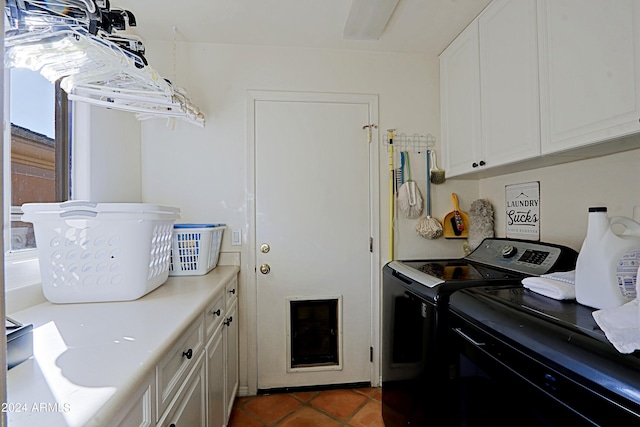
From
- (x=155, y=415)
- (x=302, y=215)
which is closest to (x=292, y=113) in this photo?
(x=302, y=215)

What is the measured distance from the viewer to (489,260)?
5.84 feet

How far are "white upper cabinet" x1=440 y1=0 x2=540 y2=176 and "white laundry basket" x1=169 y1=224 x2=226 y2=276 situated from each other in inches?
65.5

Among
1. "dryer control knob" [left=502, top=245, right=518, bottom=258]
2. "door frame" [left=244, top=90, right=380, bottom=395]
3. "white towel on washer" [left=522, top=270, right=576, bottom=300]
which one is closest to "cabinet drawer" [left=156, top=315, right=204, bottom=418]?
"door frame" [left=244, top=90, right=380, bottom=395]

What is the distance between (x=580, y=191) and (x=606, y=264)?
2.79 ft

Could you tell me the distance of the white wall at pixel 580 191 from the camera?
135 cm

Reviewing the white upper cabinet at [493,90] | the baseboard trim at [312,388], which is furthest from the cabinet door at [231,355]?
the white upper cabinet at [493,90]

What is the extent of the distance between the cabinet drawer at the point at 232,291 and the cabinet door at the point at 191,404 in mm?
547

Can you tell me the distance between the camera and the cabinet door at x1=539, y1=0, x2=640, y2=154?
1048 millimetres

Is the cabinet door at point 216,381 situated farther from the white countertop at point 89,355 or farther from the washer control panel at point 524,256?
the washer control panel at point 524,256

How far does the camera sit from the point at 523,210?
6.28ft

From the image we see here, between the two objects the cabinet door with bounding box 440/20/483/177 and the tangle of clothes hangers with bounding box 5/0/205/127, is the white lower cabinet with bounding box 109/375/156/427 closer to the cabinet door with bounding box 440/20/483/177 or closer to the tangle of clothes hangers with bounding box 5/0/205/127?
the tangle of clothes hangers with bounding box 5/0/205/127

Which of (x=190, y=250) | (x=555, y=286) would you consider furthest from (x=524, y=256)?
(x=190, y=250)

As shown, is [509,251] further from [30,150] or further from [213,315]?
[30,150]

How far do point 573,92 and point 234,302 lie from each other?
6.62ft
